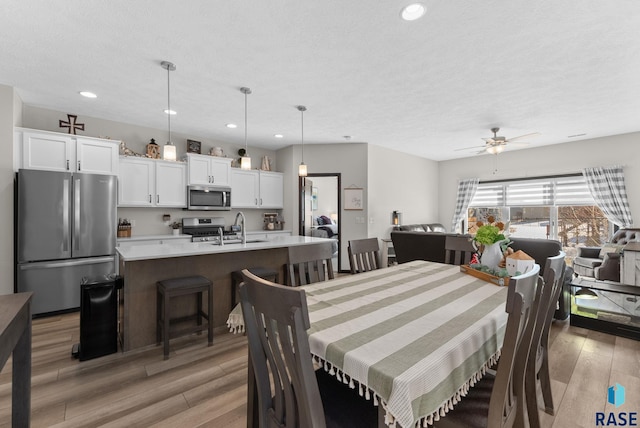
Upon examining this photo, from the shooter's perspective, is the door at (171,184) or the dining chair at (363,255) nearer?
the dining chair at (363,255)

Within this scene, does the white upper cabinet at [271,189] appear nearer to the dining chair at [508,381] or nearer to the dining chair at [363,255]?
the dining chair at [363,255]

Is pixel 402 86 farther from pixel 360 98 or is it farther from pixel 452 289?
pixel 452 289

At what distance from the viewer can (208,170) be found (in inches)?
198

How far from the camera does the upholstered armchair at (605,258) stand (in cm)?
406

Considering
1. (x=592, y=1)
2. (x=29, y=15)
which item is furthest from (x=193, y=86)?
(x=592, y=1)

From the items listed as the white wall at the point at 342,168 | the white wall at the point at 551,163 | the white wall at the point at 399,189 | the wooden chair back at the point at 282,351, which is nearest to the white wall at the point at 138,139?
the white wall at the point at 342,168

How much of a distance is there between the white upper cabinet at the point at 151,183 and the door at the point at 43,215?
2.80ft

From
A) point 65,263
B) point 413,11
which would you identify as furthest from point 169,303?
point 413,11

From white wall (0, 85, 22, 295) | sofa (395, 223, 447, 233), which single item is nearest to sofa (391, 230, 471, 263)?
sofa (395, 223, 447, 233)

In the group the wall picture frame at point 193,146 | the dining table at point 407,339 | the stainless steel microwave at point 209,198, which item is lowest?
the dining table at point 407,339

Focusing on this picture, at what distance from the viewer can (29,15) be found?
2.03 metres

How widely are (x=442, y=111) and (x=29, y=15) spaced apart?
426 cm

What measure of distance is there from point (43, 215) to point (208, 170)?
228cm

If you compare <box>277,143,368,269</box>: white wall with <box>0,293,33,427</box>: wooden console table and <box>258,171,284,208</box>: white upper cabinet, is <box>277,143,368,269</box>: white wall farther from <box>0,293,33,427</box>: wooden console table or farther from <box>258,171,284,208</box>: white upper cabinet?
<box>0,293,33,427</box>: wooden console table
